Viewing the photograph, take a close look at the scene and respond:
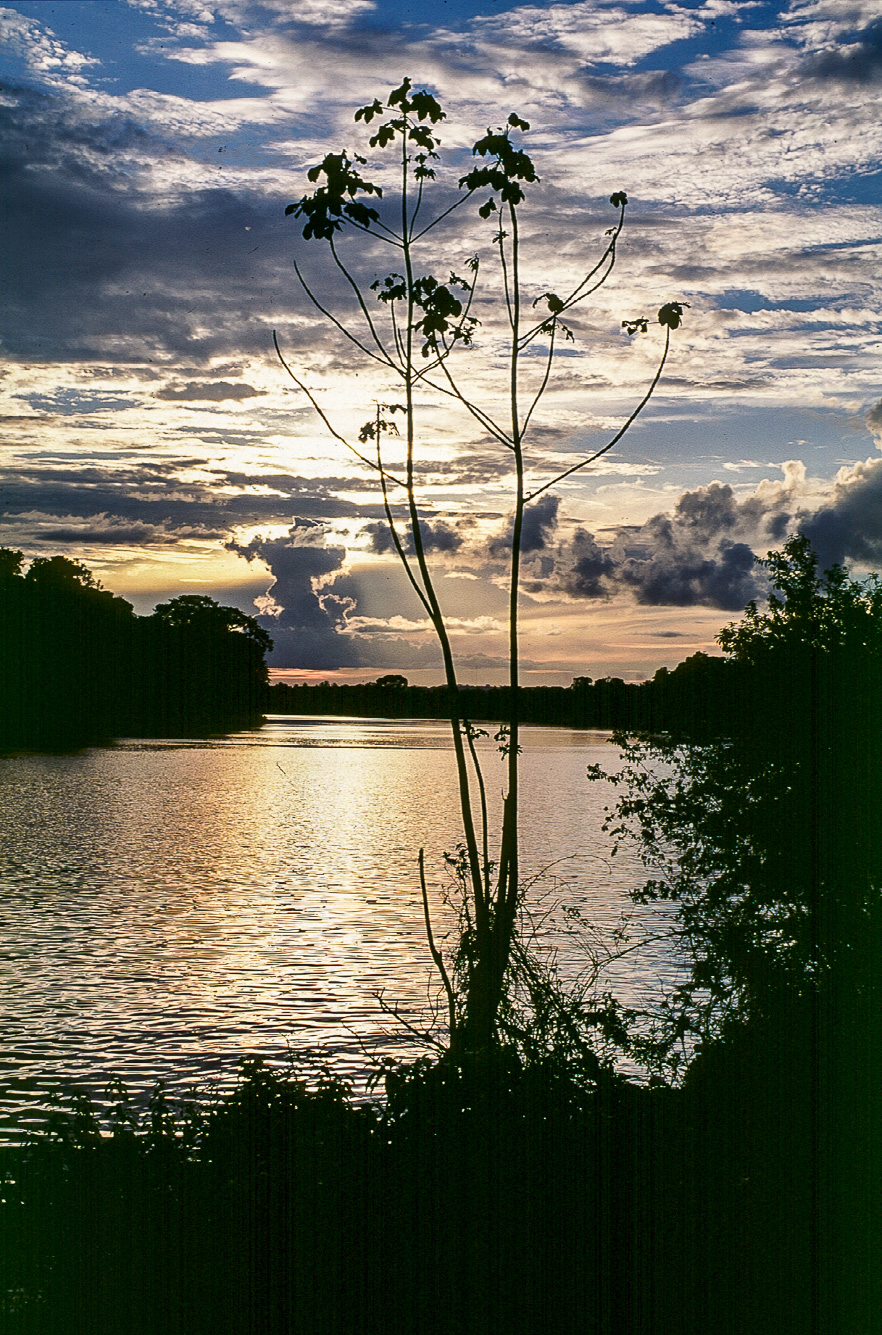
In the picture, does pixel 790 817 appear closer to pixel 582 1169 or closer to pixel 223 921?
pixel 582 1169

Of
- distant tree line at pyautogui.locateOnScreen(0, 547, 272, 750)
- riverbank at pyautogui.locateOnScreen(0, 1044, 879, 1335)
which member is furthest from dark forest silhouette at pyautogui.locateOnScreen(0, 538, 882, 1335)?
distant tree line at pyautogui.locateOnScreen(0, 547, 272, 750)

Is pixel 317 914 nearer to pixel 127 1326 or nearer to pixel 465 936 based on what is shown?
pixel 465 936

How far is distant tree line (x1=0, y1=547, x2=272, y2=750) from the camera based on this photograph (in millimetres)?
113688

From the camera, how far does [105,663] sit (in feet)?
431

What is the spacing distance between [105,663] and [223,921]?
110026 millimetres

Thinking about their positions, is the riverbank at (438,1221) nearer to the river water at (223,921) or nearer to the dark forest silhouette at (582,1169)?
the dark forest silhouette at (582,1169)

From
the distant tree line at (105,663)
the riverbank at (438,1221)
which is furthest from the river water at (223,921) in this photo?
the distant tree line at (105,663)

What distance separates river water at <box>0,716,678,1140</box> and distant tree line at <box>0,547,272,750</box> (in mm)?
53610

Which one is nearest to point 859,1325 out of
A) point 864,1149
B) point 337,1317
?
point 864,1149

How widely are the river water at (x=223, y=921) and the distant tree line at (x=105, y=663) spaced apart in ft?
176

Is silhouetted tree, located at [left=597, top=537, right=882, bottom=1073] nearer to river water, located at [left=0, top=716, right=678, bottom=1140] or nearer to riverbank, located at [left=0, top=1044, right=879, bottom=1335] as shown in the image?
river water, located at [left=0, top=716, right=678, bottom=1140]

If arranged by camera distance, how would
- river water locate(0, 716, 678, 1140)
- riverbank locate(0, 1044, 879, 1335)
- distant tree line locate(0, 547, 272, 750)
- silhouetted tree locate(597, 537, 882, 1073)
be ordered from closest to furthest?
1. riverbank locate(0, 1044, 879, 1335)
2. silhouetted tree locate(597, 537, 882, 1073)
3. river water locate(0, 716, 678, 1140)
4. distant tree line locate(0, 547, 272, 750)

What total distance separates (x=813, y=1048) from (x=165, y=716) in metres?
154

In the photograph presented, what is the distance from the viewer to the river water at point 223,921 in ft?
53.3
